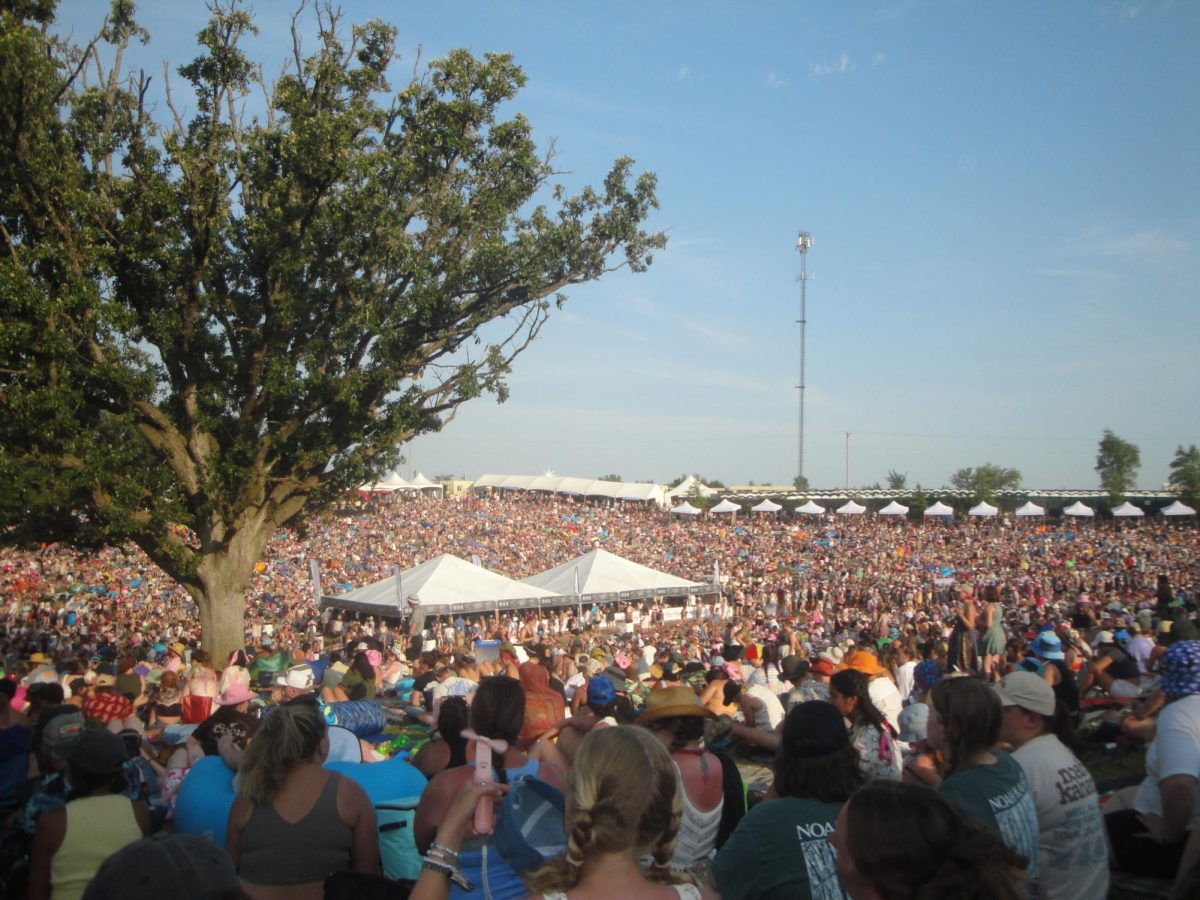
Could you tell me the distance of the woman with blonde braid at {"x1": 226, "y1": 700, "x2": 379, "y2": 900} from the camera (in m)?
3.14

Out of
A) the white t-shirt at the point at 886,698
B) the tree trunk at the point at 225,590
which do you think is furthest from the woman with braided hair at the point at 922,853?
the tree trunk at the point at 225,590

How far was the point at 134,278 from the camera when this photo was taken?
12.6 metres

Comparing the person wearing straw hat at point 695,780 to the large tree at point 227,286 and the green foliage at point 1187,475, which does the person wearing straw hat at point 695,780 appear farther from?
the green foliage at point 1187,475

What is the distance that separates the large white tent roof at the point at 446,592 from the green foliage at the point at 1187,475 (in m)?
37.5

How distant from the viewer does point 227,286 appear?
43.2ft

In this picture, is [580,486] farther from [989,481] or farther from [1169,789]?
[1169,789]

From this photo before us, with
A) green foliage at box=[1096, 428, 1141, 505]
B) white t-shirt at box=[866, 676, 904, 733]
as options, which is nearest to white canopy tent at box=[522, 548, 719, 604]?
white t-shirt at box=[866, 676, 904, 733]

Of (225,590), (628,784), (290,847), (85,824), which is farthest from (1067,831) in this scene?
(225,590)

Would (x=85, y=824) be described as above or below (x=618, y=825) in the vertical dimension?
below

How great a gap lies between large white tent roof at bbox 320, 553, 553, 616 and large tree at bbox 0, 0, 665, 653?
597 cm

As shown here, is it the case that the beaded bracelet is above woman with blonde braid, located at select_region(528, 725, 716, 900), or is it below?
below

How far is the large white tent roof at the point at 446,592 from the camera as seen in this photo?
20.0m

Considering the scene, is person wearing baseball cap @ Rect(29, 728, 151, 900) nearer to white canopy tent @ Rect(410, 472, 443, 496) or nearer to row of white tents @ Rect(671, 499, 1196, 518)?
row of white tents @ Rect(671, 499, 1196, 518)

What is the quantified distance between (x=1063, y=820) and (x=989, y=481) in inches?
2682
